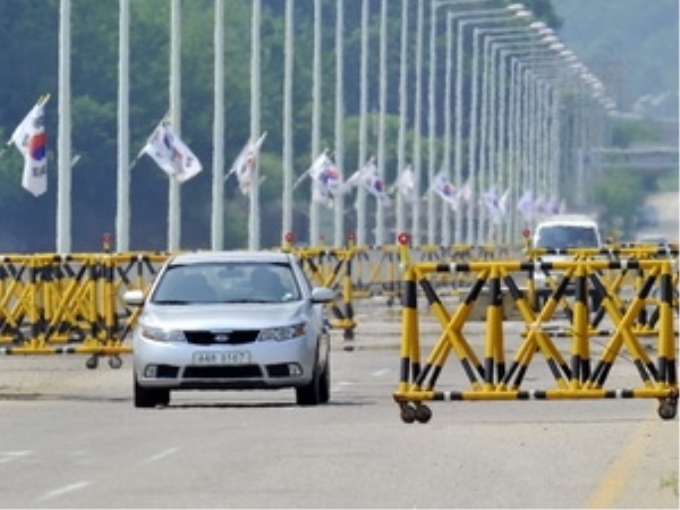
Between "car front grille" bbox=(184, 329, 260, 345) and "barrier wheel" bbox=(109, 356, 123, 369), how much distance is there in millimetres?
10560

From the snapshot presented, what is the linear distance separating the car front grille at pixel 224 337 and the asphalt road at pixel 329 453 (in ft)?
1.79

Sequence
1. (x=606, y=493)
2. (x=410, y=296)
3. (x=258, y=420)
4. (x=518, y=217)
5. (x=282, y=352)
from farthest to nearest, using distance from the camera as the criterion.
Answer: (x=518, y=217) < (x=282, y=352) < (x=258, y=420) < (x=410, y=296) < (x=606, y=493)

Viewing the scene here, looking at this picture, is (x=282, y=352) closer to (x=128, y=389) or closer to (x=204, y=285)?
(x=204, y=285)

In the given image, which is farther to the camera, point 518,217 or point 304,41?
point 518,217

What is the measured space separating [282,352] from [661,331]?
443 cm

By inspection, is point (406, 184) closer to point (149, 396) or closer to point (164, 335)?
point (149, 396)

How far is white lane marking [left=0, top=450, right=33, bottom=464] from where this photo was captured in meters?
24.6

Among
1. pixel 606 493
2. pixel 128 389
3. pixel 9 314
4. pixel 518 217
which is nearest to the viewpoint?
pixel 606 493

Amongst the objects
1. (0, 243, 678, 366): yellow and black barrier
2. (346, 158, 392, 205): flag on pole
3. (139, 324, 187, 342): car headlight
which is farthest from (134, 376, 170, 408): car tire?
(346, 158, 392, 205): flag on pole

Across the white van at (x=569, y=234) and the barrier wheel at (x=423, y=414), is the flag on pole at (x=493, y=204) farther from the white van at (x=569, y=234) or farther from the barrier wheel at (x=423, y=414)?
the barrier wheel at (x=423, y=414)

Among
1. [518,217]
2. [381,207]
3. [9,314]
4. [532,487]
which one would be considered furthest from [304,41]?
[532,487]

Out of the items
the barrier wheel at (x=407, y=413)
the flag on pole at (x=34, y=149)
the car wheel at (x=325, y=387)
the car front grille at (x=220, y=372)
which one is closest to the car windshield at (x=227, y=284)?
the car wheel at (x=325, y=387)

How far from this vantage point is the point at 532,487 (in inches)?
848

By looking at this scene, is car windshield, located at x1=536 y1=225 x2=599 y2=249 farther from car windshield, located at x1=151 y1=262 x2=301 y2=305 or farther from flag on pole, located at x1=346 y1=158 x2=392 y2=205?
car windshield, located at x1=151 y1=262 x2=301 y2=305
